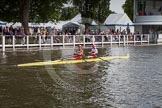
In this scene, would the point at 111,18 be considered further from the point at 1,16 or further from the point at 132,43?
the point at 1,16

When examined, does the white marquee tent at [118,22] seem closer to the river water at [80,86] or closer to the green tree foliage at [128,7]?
the green tree foliage at [128,7]

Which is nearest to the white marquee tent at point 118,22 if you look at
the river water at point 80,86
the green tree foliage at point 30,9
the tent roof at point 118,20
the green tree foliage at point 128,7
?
the tent roof at point 118,20

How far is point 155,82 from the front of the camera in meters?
19.3

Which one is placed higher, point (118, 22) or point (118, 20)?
point (118, 20)

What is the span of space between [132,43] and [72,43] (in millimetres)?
11205

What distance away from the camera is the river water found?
14.3 m

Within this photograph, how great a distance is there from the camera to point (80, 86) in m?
17.9

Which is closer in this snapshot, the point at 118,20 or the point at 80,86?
the point at 80,86

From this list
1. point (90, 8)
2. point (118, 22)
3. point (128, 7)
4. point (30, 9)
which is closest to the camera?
point (30, 9)

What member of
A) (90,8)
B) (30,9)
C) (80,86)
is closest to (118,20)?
(90,8)

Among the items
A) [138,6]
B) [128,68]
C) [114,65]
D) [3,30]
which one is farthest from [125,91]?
[138,6]

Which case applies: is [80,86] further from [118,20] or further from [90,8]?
[118,20]

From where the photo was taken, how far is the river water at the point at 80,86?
564 inches

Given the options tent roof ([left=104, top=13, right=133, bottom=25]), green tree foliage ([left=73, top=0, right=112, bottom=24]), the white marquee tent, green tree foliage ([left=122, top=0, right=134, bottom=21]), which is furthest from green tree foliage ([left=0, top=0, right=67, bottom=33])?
green tree foliage ([left=122, top=0, right=134, bottom=21])
